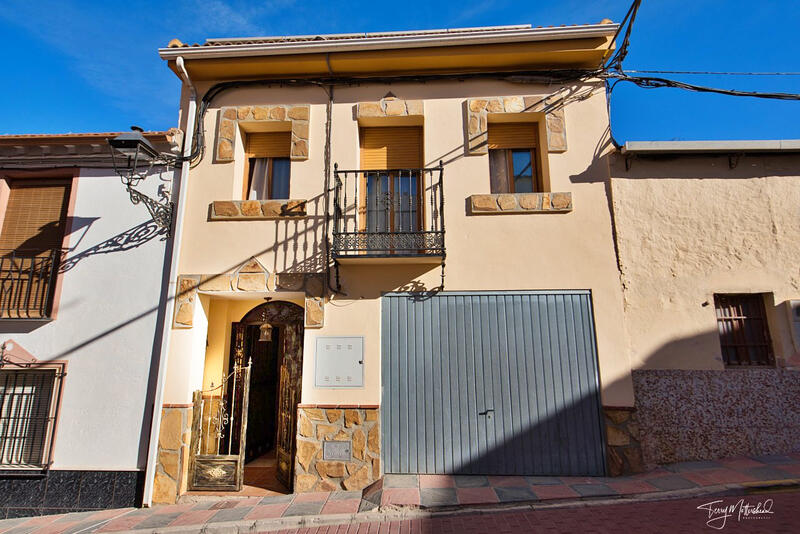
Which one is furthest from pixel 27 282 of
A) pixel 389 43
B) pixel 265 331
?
pixel 389 43

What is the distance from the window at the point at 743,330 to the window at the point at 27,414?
28.3 feet

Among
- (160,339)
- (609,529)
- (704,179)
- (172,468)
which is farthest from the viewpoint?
(704,179)

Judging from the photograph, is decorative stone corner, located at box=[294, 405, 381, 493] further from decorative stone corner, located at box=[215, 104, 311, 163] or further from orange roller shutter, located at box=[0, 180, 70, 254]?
orange roller shutter, located at box=[0, 180, 70, 254]

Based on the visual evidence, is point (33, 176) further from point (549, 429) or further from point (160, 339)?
point (549, 429)

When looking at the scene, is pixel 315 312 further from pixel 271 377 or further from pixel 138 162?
pixel 138 162

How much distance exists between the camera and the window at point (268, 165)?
6.01 meters

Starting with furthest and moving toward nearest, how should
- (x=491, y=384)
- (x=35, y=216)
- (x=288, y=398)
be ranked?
(x=35, y=216)
(x=288, y=398)
(x=491, y=384)

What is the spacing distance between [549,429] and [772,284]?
352cm

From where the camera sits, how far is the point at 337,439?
16.3ft

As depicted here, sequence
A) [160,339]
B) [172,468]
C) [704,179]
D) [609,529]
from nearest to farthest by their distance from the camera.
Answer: [609,529], [172,468], [160,339], [704,179]

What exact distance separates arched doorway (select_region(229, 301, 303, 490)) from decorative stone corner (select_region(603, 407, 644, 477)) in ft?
13.0

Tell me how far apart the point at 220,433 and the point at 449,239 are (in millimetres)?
4128

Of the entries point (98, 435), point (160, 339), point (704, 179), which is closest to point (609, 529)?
point (704, 179)

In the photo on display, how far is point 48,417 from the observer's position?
502cm
